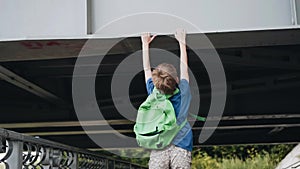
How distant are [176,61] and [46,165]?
2553 millimetres

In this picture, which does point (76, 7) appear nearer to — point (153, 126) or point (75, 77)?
point (153, 126)

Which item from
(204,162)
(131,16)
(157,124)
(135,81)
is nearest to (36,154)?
(157,124)

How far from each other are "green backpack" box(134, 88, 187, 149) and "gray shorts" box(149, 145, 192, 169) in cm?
6

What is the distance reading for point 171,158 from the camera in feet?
11.5

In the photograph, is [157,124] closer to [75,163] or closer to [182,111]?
[182,111]

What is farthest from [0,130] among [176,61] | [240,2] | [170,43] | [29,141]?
[176,61]

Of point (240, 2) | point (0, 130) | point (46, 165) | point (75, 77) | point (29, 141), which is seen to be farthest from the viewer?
point (75, 77)

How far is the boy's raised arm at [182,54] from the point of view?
375 cm

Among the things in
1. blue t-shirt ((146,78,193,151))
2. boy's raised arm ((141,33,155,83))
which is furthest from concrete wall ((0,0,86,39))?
blue t-shirt ((146,78,193,151))

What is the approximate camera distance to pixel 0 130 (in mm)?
2846

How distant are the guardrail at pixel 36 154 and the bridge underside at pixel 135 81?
1.13 metres

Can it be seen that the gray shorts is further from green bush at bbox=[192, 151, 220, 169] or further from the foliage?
Result: green bush at bbox=[192, 151, 220, 169]

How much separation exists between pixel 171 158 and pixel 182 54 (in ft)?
3.03

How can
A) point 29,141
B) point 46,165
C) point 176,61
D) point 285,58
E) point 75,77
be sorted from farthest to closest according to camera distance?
point 75,77, point 285,58, point 176,61, point 46,165, point 29,141
